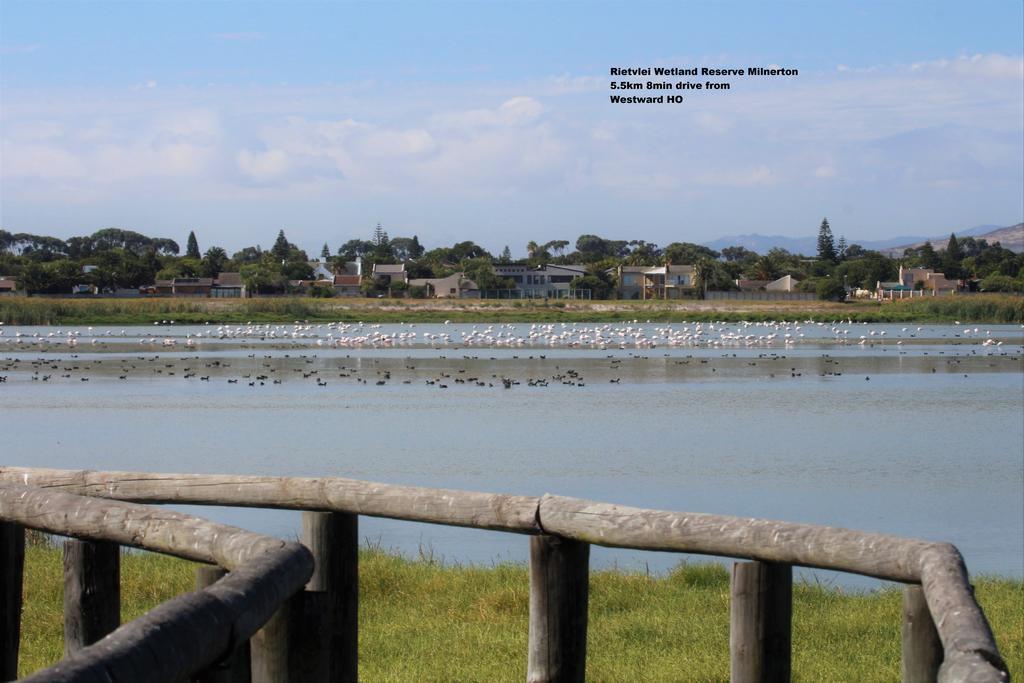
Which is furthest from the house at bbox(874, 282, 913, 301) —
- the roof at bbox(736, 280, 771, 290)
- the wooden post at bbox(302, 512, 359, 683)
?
the wooden post at bbox(302, 512, 359, 683)

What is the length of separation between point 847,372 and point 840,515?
28759 millimetres

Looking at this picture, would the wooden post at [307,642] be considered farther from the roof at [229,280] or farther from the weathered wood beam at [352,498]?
the roof at [229,280]

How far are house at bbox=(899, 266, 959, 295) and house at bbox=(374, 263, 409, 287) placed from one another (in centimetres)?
5561

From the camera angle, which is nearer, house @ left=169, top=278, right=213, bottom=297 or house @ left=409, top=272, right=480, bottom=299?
house @ left=169, top=278, right=213, bottom=297

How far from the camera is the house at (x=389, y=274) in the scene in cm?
14190

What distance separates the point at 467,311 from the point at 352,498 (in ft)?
333

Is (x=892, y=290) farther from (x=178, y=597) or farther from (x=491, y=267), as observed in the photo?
(x=178, y=597)

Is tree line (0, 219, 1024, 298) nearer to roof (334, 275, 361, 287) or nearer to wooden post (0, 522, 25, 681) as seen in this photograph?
roof (334, 275, 361, 287)

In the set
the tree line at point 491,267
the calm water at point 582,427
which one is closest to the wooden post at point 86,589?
the calm water at point 582,427

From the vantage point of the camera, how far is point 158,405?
33656 mm

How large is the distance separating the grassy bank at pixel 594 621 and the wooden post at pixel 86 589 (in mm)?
2381

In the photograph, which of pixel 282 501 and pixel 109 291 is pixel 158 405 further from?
pixel 109 291

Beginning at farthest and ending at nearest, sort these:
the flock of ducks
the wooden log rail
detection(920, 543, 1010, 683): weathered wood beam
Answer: the flock of ducks < detection(920, 543, 1010, 683): weathered wood beam < the wooden log rail

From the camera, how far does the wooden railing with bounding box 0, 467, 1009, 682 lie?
13.1 feet
